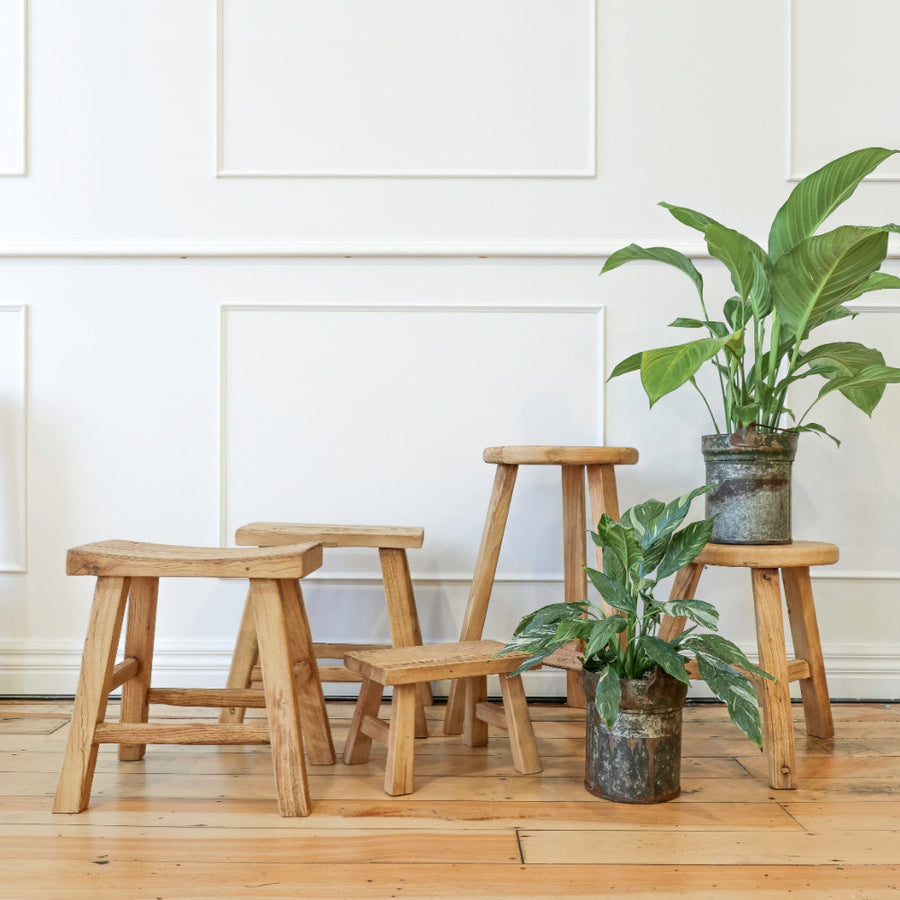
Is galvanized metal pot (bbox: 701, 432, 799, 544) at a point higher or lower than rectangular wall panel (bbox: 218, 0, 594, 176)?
lower

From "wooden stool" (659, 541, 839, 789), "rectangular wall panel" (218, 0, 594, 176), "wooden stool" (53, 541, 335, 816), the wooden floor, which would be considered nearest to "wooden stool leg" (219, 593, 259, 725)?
the wooden floor

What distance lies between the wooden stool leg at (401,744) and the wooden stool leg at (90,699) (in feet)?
1.51

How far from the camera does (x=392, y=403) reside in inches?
81.8

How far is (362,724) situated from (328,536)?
373 mm

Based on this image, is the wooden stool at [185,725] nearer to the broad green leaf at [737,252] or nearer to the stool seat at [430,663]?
the stool seat at [430,663]

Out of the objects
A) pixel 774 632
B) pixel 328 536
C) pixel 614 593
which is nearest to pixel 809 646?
pixel 774 632

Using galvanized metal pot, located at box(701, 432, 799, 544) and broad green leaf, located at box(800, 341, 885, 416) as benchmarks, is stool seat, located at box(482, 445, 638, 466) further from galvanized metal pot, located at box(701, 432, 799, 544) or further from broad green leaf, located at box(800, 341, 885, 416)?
broad green leaf, located at box(800, 341, 885, 416)

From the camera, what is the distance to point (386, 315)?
6.82 ft

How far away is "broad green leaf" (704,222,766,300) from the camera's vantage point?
1446mm

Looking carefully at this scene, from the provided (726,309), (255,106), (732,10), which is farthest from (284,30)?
(726,309)

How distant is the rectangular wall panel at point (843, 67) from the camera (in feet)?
6.79

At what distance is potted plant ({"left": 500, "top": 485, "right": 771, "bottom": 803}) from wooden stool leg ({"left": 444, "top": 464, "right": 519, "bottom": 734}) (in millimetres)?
360

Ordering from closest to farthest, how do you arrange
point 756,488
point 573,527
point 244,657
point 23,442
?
point 756,488 < point 244,657 < point 573,527 < point 23,442

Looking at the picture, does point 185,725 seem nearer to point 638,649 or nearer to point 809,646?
point 638,649
